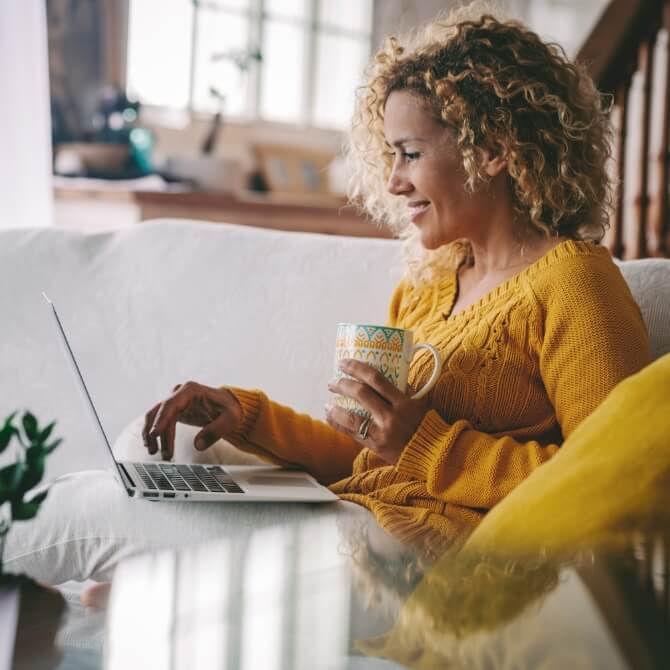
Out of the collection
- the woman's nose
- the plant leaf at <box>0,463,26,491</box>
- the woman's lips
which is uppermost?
the woman's nose

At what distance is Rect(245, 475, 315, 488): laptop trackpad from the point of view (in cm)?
124

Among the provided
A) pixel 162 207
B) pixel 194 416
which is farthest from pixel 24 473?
pixel 162 207

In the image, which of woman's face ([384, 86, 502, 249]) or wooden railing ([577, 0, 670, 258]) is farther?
wooden railing ([577, 0, 670, 258])

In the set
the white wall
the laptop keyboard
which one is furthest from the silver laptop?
the white wall

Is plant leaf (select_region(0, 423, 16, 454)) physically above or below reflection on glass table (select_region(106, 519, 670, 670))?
above

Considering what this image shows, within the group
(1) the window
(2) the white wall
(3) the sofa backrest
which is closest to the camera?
(3) the sofa backrest

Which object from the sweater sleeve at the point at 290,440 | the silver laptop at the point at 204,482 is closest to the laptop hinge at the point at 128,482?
the silver laptop at the point at 204,482

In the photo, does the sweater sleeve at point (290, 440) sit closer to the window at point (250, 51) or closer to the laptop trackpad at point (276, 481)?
the laptop trackpad at point (276, 481)

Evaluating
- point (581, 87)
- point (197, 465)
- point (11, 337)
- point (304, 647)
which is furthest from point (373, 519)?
point (11, 337)

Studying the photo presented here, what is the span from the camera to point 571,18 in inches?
232

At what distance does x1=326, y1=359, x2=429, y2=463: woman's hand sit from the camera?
Result: 1145 mm

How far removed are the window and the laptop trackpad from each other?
295cm

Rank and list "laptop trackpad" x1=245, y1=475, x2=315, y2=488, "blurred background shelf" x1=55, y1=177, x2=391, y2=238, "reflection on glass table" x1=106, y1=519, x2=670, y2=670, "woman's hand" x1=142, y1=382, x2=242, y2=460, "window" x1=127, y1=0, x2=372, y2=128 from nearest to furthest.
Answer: "reflection on glass table" x1=106, y1=519, x2=670, y2=670 → "laptop trackpad" x1=245, y1=475, x2=315, y2=488 → "woman's hand" x1=142, y1=382, x2=242, y2=460 → "blurred background shelf" x1=55, y1=177, x2=391, y2=238 → "window" x1=127, y1=0, x2=372, y2=128

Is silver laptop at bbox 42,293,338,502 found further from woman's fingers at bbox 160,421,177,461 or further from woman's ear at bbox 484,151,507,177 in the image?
woman's ear at bbox 484,151,507,177
